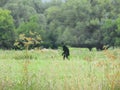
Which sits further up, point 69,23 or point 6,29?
point 69,23

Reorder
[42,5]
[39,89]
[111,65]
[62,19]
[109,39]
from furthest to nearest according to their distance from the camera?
[42,5], [62,19], [109,39], [111,65], [39,89]

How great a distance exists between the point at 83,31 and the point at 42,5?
41.8 feet

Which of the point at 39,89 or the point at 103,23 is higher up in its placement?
the point at 39,89

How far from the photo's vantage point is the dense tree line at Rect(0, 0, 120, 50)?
4903 centimetres

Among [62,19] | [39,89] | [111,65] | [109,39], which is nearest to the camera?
[39,89]

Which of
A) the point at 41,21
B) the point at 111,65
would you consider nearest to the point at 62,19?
the point at 41,21

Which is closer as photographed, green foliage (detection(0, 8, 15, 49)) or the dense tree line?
green foliage (detection(0, 8, 15, 49))

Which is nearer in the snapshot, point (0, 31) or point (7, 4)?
point (0, 31)

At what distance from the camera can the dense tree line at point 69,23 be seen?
161 feet

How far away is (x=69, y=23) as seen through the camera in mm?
52781

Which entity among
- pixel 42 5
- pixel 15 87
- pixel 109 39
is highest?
pixel 15 87

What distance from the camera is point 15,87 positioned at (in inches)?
208

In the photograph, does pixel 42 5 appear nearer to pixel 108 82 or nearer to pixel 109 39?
pixel 109 39

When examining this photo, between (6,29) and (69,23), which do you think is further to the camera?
(69,23)
